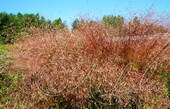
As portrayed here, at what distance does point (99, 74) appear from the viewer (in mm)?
2127

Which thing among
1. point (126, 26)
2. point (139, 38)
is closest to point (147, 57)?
point (139, 38)

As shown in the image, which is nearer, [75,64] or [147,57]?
[75,64]

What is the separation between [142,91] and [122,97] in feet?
0.93

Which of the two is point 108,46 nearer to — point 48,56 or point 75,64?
point 75,64

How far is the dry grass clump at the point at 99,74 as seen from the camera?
6.33ft

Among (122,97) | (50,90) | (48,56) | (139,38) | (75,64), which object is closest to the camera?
(122,97)

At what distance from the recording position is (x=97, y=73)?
2150 mm

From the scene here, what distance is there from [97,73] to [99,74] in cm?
4

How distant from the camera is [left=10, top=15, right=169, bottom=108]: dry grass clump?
6.33 feet

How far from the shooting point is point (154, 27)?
3.18 metres

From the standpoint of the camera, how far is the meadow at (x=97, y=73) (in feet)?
6.39

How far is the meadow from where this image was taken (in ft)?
6.39

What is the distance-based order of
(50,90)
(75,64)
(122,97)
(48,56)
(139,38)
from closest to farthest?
(122,97) < (50,90) < (75,64) < (139,38) < (48,56)

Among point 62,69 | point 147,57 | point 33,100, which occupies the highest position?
point 147,57
